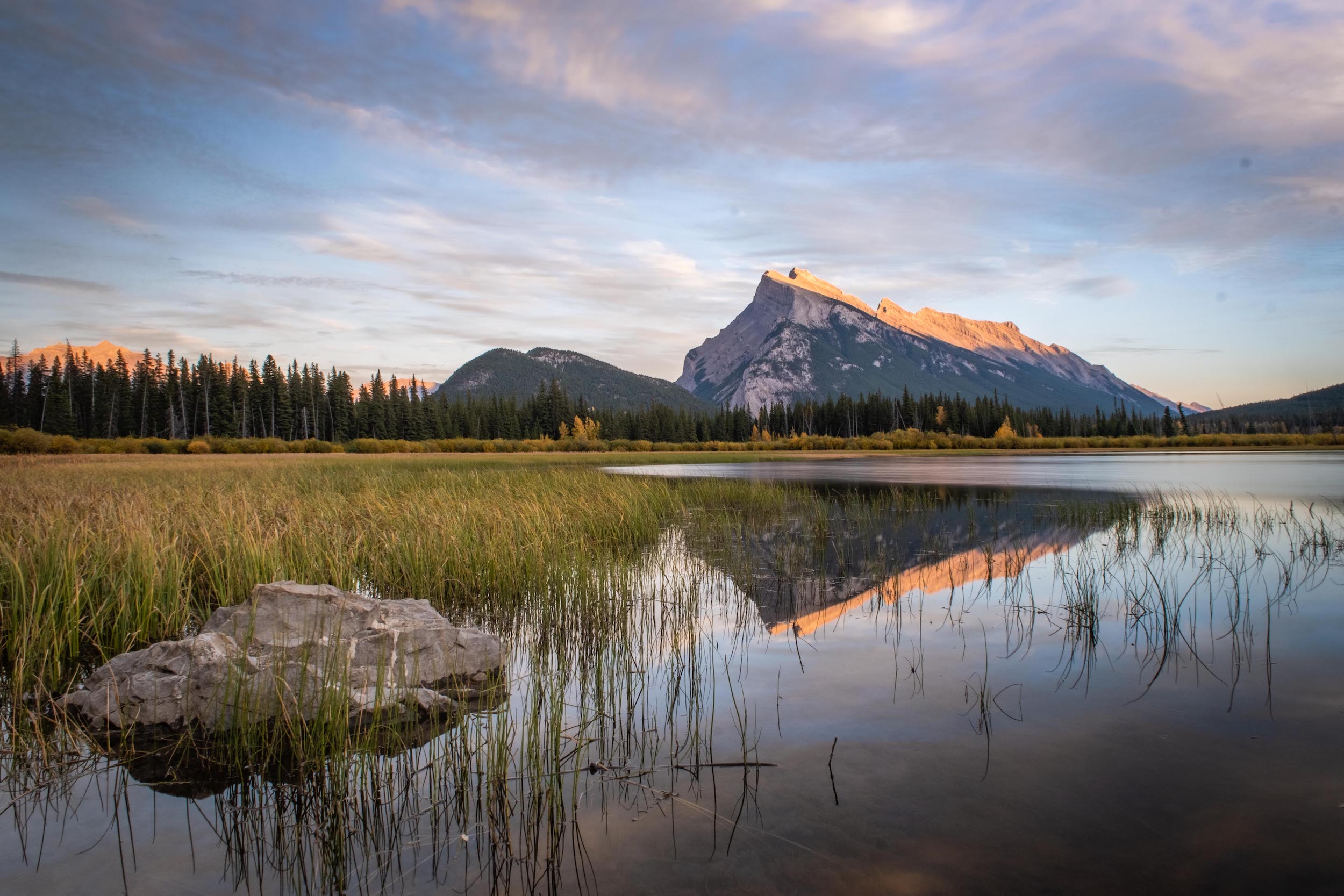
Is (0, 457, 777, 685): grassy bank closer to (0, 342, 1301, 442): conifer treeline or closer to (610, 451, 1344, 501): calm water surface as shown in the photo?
(610, 451, 1344, 501): calm water surface

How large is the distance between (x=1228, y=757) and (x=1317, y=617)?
16.8ft

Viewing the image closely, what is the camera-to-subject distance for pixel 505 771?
11.8ft

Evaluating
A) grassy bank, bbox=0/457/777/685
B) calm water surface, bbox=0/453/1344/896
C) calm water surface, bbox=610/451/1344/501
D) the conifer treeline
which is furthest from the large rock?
the conifer treeline

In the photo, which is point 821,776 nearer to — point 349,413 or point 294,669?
point 294,669

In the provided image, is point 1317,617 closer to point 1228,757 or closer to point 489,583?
point 1228,757

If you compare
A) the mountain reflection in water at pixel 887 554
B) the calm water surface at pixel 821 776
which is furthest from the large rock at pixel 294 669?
the mountain reflection in water at pixel 887 554

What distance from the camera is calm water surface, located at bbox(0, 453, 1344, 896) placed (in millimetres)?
3318

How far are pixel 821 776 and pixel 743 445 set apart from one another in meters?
100

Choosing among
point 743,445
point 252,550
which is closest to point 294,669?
point 252,550

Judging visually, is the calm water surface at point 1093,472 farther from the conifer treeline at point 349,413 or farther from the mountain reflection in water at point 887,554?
the conifer treeline at point 349,413

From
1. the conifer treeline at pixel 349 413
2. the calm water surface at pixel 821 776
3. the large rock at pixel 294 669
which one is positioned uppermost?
the conifer treeline at pixel 349 413

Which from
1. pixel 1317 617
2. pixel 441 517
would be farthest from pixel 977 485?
pixel 441 517

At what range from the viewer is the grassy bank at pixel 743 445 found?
61.6 meters

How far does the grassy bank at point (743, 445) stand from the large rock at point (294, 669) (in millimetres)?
57952
